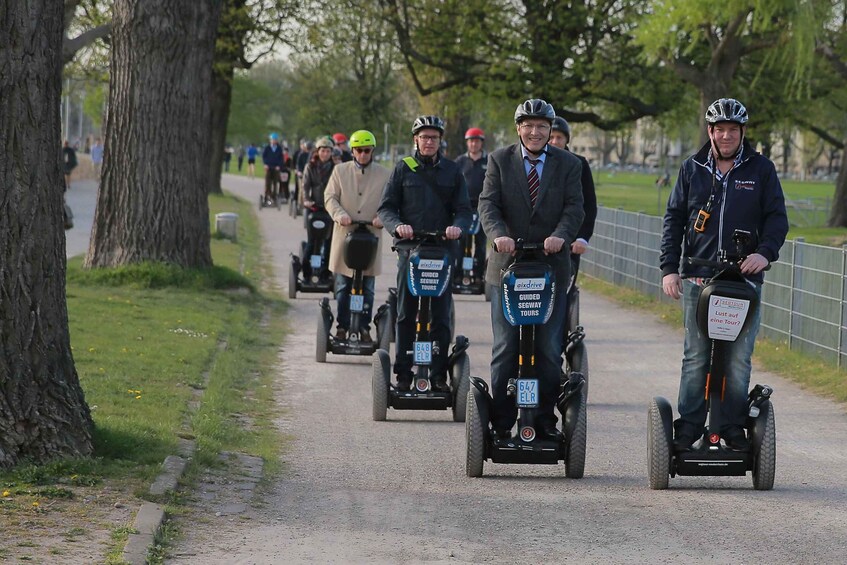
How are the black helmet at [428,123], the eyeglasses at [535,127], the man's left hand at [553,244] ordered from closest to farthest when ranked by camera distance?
1. the man's left hand at [553,244]
2. the eyeglasses at [535,127]
3. the black helmet at [428,123]

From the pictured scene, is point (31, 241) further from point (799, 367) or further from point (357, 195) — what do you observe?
point (799, 367)

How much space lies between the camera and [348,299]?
43.4 feet

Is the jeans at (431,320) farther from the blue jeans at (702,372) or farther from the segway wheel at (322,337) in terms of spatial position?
the segway wheel at (322,337)

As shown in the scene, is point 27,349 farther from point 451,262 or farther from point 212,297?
point 212,297

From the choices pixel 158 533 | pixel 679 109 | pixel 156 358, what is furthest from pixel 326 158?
pixel 679 109

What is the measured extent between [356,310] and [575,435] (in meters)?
5.26

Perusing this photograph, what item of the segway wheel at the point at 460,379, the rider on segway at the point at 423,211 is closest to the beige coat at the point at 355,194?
the rider on segway at the point at 423,211

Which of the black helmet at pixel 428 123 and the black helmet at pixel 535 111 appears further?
the black helmet at pixel 428 123

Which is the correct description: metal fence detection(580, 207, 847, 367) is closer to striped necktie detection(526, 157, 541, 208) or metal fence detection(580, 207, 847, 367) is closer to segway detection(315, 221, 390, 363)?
segway detection(315, 221, 390, 363)

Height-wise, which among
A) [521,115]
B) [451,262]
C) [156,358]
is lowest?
[156,358]

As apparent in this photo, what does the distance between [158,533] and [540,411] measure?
2360mm

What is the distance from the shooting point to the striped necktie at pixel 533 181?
27.3 ft

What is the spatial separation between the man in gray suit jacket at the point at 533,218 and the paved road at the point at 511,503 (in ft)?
1.52

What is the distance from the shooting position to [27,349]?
768 centimetres
